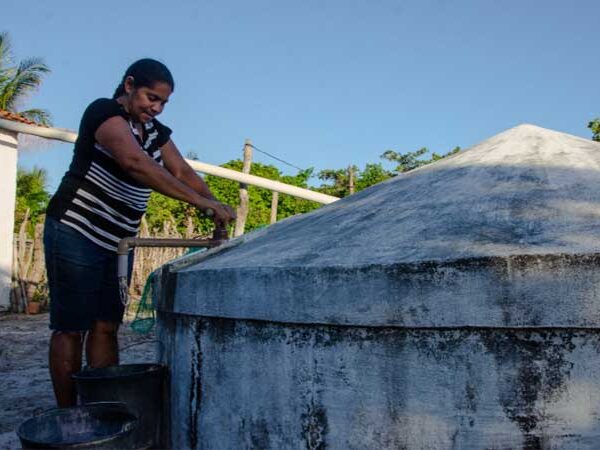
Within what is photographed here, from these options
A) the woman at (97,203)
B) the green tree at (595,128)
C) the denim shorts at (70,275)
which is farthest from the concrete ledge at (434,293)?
the green tree at (595,128)

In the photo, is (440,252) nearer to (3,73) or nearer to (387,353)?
(387,353)

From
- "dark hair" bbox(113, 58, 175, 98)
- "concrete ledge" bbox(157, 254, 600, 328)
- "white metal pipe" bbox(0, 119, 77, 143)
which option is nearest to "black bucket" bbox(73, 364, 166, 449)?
"concrete ledge" bbox(157, 254, 600, 328)

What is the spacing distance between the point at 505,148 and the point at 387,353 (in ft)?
4.45

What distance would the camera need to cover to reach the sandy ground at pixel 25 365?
387cm

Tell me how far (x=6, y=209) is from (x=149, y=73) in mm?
8206

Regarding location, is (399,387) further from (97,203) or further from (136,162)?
(97,203)

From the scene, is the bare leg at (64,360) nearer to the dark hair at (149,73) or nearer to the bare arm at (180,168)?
the bare arm at (180,168)

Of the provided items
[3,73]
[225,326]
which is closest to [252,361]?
[225,326]

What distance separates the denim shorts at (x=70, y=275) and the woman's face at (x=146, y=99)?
59 centimetres

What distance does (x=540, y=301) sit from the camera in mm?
1734

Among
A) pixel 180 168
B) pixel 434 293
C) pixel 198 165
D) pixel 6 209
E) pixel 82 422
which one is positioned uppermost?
pixel 198 165

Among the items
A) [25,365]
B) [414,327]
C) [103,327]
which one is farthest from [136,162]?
[25,365]

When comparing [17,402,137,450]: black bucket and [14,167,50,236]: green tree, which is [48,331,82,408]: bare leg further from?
[14,167,50,236]: green tree

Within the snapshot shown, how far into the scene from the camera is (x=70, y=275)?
2.67 metres
